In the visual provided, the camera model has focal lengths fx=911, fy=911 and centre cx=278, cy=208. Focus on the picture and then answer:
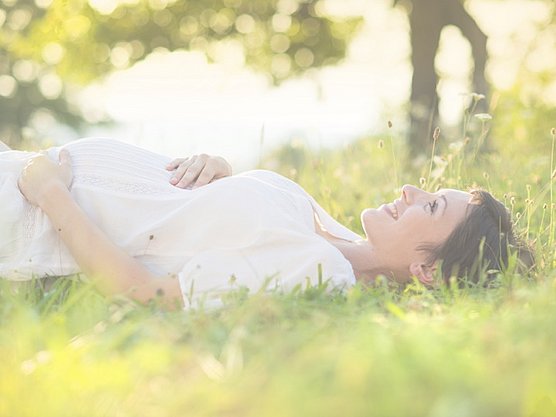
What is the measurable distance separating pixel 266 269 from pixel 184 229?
377 millimetres

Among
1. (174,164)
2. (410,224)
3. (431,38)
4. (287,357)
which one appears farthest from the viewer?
(431,38)

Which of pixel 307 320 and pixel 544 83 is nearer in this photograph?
pixel 307 320

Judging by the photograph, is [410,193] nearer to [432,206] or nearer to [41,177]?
[432,206]

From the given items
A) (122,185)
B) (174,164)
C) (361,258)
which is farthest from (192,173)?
(361,258)

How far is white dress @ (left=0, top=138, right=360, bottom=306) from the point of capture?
3.07 m

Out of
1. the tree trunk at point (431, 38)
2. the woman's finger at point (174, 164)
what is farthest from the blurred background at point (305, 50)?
the woman's finger at point (174, 164)

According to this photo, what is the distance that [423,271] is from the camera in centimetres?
337

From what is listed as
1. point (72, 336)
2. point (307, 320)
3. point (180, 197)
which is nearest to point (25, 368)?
point (72, 336)

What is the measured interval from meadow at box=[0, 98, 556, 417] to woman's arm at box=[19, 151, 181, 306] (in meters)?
0.10

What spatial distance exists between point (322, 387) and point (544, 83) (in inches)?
408

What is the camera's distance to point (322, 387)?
1.77 m

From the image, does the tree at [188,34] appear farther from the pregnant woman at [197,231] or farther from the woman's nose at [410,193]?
the woman's nose at [410,193]

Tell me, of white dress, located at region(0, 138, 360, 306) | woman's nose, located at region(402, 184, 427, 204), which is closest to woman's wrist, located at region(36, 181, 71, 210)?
white dress, located at region(0, 138, 360, 306)

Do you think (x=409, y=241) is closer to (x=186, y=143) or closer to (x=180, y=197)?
(x=180, y=197)
